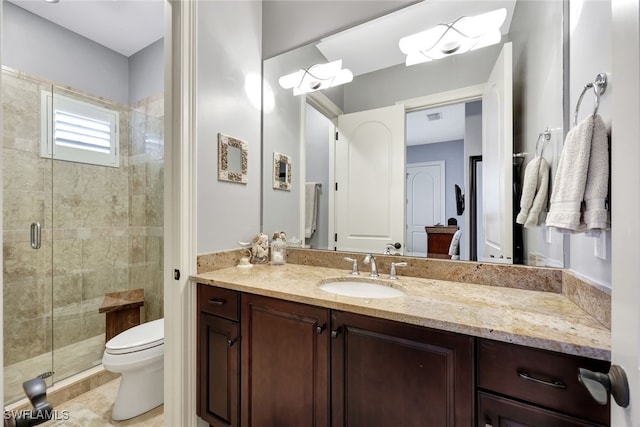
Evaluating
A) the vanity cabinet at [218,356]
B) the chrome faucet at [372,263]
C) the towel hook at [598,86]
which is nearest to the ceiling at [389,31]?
the towel hook at [598,86]

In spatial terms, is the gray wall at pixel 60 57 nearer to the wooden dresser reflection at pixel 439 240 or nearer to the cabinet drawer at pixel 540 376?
the wooden dresser reflection at pixel 439 240

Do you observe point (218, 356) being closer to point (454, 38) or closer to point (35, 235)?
point (35, 235)

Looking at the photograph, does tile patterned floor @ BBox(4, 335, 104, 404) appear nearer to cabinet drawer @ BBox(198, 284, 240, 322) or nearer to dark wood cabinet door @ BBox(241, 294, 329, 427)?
cabinet drawer @ BBox(198, 284, 240, 322)

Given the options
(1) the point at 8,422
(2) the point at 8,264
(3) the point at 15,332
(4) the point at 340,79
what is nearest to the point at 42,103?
(2) the point at 8,264

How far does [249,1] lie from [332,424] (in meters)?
2.39

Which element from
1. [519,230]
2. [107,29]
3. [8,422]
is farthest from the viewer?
[107,29]

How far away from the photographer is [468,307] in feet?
3.23

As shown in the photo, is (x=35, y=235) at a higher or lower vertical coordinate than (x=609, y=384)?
higher

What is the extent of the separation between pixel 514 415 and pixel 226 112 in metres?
1.83

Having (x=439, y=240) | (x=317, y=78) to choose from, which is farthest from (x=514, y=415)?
(x=317, y=78)

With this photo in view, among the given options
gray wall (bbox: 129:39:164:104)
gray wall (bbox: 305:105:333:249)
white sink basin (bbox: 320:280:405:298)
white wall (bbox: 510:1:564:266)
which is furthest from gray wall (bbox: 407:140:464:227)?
gray wall (bbox: 129:39:164:104)

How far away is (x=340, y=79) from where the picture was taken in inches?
69.5

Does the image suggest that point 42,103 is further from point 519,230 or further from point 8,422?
point 519,230

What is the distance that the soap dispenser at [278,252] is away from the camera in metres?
1.77
